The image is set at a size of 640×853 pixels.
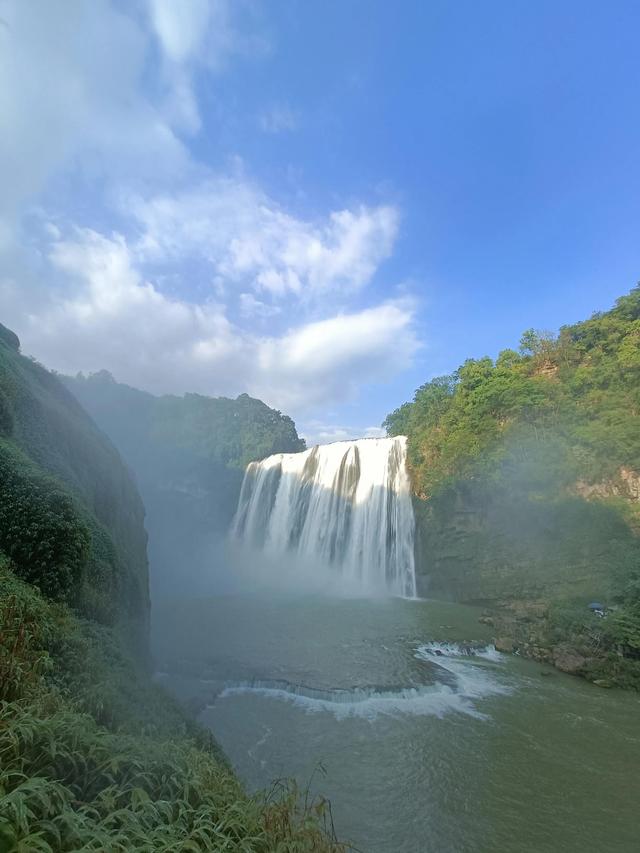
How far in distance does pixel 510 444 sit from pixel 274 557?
64.2 ft

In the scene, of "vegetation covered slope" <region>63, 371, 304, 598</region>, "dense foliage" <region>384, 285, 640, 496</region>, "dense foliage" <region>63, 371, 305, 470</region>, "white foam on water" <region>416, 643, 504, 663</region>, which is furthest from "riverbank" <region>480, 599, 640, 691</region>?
"dense foliage" <region>63, 371, 305, 470</region>

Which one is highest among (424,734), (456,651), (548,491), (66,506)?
(548,491)

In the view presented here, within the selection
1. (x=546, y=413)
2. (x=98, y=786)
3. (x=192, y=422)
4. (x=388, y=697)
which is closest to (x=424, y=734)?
(x=388, y=697)

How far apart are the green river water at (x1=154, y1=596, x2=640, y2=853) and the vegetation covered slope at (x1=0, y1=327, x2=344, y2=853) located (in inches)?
49.2

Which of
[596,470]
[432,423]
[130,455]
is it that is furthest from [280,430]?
[596,470]

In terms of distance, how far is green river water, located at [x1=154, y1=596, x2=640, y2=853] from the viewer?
6477 millimetres

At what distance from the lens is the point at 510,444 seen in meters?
24.2

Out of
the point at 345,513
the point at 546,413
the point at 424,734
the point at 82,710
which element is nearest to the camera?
the point at 82,710

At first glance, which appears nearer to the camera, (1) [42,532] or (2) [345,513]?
(1) [42,532]

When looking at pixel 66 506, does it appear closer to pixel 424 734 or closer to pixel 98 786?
pixel 98 786

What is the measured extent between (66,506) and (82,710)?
381 cm

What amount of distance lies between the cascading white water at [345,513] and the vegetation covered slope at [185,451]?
805 centimetres

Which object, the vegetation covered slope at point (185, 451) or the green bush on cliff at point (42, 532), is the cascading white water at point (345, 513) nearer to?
the vegetation covered slope at point (185, 451)

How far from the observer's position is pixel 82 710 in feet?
15.1
